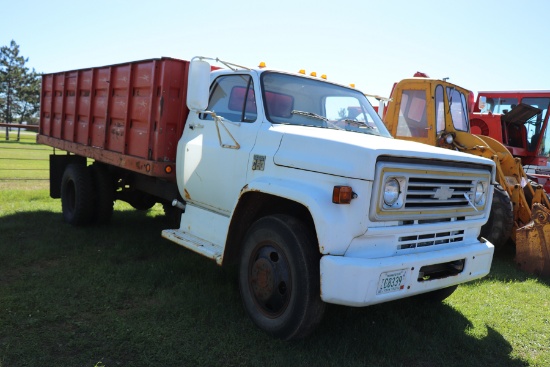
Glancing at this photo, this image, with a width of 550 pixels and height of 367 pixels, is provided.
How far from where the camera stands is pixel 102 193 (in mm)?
6734

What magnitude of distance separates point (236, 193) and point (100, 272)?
190cm

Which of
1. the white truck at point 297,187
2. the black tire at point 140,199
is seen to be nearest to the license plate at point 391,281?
the white truck at point 297,187

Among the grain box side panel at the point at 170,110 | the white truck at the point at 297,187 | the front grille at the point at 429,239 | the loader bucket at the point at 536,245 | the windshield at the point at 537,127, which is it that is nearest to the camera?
the white truck at the point at 297,187

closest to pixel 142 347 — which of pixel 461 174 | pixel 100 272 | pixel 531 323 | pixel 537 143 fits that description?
pixel 100 272

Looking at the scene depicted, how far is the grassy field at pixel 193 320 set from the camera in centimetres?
329

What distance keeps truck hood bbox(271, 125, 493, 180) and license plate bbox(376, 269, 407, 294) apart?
67 cm

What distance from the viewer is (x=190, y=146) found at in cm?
468

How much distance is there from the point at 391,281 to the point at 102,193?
4.96 meters

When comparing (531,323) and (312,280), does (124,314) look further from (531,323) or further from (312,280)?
(531,323)

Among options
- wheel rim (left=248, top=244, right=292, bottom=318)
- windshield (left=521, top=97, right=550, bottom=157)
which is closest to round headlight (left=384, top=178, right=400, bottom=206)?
wheel rim (left=248, top=244, right=292, bottom=318)

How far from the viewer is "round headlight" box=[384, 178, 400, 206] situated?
10.3 ft

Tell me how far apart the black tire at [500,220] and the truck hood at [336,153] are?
3044mm

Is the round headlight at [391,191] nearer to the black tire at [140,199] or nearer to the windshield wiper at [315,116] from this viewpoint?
the windshield wiper at [315,116]

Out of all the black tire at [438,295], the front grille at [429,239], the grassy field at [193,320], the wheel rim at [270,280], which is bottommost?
the grassy field at [193,320]
